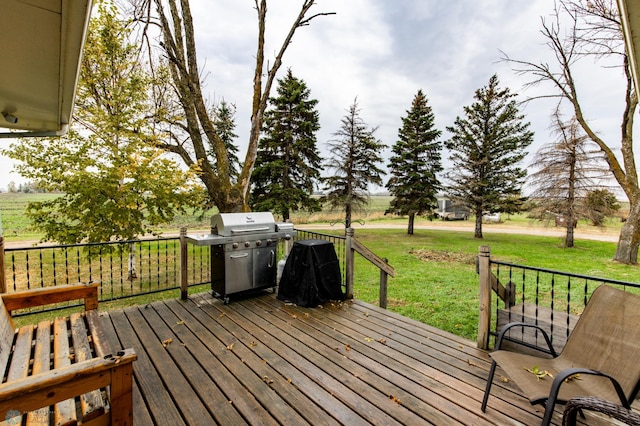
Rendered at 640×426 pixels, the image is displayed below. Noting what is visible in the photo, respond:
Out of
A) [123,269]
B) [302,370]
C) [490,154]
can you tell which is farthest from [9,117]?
[490,154]

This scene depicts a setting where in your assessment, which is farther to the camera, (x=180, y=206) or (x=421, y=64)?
(x=421, y=64)

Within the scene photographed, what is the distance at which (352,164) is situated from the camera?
14.1 meters

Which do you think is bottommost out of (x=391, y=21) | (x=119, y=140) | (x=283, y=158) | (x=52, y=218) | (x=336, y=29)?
(x=52, y=218)

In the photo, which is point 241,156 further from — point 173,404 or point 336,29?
point 173,404

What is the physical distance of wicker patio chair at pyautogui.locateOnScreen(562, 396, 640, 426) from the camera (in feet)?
3.69

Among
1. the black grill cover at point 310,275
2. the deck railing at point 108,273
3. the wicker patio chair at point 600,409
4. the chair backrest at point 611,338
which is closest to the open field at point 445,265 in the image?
the deck railing at point 108,273

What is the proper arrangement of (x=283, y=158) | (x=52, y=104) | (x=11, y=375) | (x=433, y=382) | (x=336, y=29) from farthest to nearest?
(x=283, y=158) < (x=336, y=29) < (x=433, y=382) < (x=52, y=104) < (x=11, y=375)

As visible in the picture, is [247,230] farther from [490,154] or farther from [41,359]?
[490,154]

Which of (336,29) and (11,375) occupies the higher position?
(336,29)

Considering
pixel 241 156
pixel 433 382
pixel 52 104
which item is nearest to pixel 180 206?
pixel 52 104

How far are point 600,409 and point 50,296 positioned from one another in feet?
11.5

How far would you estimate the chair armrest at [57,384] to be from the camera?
113 cm

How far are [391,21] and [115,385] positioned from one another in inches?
383

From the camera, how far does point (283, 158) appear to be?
42.9 ft
